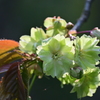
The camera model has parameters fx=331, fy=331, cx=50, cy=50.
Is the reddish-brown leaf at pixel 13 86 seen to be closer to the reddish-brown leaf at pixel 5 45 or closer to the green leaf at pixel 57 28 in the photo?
the reddish-brown leaf at pixel 5 45

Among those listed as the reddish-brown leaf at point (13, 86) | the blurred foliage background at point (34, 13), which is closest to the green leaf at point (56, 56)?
the reddish-brown leaf at point (13, 86)

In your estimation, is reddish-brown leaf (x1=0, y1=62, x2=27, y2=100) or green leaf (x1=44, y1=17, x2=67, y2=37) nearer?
reddish-brown leaf (x1=0, y1=62, x2=27, y2=100)

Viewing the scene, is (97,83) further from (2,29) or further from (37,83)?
(2,29)

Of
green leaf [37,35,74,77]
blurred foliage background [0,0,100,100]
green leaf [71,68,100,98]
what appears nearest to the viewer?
green leaf [37,35,74,77]

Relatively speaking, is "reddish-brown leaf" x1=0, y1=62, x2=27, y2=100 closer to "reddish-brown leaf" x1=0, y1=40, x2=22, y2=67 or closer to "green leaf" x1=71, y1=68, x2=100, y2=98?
"reddish-brown leaf" x1=0, y1=40, x2=22, y2=67

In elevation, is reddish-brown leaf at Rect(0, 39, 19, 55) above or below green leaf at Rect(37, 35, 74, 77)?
above

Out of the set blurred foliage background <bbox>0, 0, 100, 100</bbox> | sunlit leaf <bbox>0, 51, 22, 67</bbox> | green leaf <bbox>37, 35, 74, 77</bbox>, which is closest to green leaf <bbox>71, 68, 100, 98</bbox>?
green leaf <bbox>37, 35, 74, 77</bbox>
